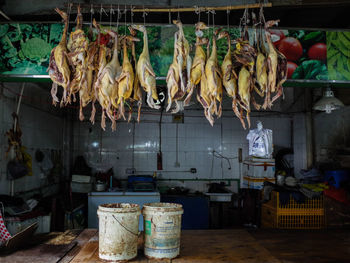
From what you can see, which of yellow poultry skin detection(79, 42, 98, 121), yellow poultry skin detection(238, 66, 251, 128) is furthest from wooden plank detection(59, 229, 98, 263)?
yellow poultry skin detection(238, 66, 251, 128)

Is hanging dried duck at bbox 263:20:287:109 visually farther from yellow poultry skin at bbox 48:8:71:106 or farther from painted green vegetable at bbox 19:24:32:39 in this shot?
painted green vegetable at bbox 19:24:32:39

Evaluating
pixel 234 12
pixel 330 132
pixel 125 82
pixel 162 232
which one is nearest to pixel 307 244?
pixel 162 232

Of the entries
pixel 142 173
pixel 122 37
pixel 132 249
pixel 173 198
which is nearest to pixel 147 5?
pixel 122 37

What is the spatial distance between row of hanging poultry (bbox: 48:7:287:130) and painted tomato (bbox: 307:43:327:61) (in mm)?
1300

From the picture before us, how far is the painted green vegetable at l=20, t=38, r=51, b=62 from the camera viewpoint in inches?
134

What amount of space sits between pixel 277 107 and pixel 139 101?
22.5 ft

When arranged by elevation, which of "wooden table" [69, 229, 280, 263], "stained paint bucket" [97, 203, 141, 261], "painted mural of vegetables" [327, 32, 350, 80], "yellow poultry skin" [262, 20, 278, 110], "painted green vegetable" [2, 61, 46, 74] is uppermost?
"painted mural of vegetables" [327, 32, 350, 80]

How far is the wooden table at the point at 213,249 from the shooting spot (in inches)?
89.0

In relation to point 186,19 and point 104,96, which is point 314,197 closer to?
point 186,19

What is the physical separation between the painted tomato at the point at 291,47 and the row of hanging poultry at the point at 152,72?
112 centimetres

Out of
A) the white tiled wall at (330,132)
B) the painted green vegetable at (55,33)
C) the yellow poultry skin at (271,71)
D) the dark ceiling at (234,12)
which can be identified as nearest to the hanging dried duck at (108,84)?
A: the dark ceiling at (234,12)

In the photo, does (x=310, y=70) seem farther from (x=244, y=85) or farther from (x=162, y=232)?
(x=162, y=232)

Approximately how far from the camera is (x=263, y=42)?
8.36ft

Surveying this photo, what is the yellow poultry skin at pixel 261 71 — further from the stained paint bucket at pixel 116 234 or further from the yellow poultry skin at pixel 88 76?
the stained paint bucket at pixel 116 234
